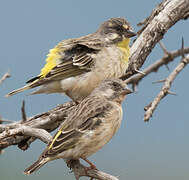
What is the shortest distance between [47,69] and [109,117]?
1.76 meters

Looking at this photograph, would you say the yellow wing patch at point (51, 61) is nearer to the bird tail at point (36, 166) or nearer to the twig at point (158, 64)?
the twig at point (158, 64)

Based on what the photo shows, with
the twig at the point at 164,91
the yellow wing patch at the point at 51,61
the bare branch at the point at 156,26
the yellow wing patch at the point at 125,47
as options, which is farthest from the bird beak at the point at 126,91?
the yellow wing patch at the point at 51,61

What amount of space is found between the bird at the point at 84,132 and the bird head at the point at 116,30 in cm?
172

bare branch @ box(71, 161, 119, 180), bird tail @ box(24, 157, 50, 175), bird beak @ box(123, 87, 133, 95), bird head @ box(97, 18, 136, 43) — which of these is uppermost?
bird head @ box(97, 18, 136, 43)

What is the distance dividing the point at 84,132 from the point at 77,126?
10cm

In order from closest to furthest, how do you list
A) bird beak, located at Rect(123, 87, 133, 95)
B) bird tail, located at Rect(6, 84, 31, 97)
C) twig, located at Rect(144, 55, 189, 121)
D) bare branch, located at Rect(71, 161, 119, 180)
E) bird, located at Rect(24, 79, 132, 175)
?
bare branch, located at Rect(71, 161, 119, 180)
bird, located at Rect(24, 79, 132, 175)
twig, located at Rect(144, 55, 189, 121)
bird beak, located at Rect(123, 87, 133, 95)
bird tail, located at Rect(6, 84, 31, 97)

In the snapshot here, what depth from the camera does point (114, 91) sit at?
556 centimetres

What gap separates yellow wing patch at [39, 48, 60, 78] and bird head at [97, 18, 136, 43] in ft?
2.70

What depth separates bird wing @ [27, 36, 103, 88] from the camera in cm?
625

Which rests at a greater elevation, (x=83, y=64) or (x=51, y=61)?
(x=51, y=61)

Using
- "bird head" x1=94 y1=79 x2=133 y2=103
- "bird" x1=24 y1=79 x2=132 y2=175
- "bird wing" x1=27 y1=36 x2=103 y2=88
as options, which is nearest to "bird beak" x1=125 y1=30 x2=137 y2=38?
"bird wing" x1=27 y1=36 x2=103 y2=88

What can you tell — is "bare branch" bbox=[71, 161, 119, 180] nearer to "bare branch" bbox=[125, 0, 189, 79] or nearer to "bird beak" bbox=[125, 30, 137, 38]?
"bare branch" bbox=[125, 0, 189, 79]

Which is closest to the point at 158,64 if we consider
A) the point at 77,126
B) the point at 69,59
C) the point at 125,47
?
the point at 125,47

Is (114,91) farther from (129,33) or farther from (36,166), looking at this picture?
(36,166)
